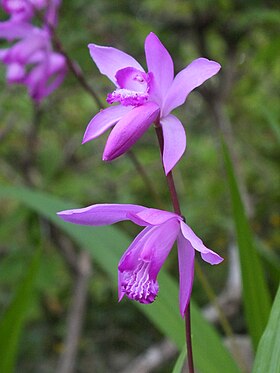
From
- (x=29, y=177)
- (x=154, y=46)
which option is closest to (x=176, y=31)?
(x=29, y=177)

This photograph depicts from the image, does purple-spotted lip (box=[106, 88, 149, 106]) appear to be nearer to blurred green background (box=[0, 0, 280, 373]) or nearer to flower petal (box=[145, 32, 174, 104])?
flower petal (box=[145, 32, 174, 104])

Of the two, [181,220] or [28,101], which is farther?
[28,101]

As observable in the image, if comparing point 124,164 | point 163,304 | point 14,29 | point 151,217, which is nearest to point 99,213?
point 151,217

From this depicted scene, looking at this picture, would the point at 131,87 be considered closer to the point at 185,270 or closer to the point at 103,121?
the point at 103,121

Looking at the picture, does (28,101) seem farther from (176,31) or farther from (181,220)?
(181,220)

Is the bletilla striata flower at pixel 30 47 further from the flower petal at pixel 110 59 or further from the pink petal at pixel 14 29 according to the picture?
the flower petal at pixel 110 59

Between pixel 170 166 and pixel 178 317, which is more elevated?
pixel 170 166
